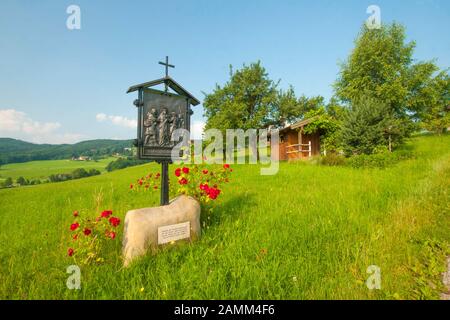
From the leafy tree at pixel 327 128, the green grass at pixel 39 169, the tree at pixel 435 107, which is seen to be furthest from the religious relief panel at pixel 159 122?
the green grass at pixel 39 169

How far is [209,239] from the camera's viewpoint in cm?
362

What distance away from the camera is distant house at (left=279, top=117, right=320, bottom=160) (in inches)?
840

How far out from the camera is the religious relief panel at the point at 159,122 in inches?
156

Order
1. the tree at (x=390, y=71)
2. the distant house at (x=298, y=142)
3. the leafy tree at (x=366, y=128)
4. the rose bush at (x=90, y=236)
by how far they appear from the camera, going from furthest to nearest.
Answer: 1. the tree at (x=390, y=71)
2. the distant house at (x=298, y=142)
3. the leafy tree at (x=366, y=128)
4. the rose bush at (x=90, y=236)

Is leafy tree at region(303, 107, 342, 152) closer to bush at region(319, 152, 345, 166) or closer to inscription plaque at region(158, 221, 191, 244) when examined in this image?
bush at region(319, 152, 345, 166)

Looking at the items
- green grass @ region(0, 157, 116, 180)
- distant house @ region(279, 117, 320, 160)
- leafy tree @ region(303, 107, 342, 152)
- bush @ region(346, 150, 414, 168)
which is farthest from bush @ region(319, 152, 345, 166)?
green grass @ region(0, 157, 116, 180)

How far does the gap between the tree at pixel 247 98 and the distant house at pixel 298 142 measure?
23.0ft

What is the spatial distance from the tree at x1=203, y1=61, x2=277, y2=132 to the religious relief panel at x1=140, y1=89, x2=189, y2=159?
84.7ft

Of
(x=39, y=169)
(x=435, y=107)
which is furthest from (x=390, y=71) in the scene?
(x=39, y=169)

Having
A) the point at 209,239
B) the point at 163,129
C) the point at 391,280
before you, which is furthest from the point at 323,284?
the point at 163,129

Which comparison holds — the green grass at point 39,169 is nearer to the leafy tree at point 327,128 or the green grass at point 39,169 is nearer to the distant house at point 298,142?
the distant house at point 298,142

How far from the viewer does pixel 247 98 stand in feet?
107

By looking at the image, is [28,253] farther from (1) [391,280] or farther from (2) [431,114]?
(2) [431,114]
